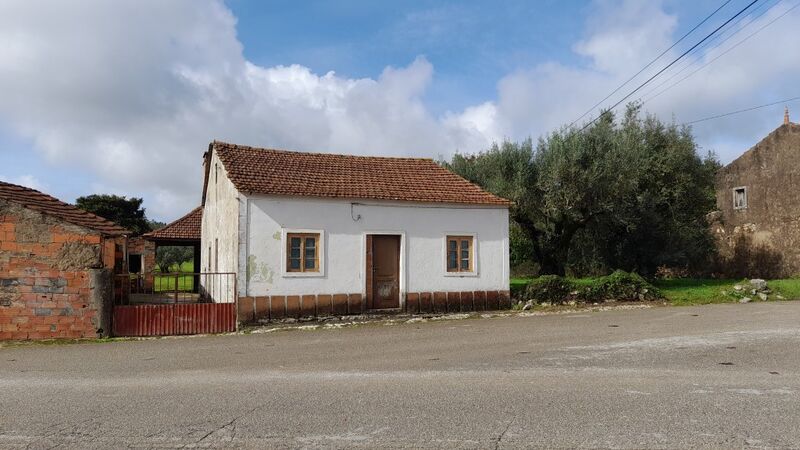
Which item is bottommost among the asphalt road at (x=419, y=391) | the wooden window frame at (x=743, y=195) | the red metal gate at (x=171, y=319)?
the asphalt road at (x=419, y=391)

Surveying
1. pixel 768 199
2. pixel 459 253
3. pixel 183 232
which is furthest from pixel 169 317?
pixel 768 199

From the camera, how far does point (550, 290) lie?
56.1 ft

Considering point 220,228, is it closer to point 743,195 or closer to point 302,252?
point 302,252

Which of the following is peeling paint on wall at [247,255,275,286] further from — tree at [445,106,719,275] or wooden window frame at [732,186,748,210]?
wooden window frame at [732,186,748,210]

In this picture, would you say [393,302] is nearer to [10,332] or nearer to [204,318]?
[204,318]

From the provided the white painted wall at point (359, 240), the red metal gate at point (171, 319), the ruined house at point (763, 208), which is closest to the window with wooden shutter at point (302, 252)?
the white painted wall at point (359, 240)

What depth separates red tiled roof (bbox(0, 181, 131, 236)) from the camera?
12.3 metres

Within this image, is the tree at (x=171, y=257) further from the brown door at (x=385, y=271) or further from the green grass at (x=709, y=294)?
the green grass at (x=709, y=294)

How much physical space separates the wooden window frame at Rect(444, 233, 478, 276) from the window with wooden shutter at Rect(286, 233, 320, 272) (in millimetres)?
3669

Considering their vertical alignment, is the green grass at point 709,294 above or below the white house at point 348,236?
below

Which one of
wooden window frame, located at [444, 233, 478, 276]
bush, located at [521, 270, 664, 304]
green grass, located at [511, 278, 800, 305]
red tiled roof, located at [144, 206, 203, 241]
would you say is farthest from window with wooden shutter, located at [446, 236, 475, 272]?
red tiled roof, located at [144, 206, 203, 241]

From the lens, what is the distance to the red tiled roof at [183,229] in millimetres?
25197

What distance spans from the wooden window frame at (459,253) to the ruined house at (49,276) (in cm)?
843

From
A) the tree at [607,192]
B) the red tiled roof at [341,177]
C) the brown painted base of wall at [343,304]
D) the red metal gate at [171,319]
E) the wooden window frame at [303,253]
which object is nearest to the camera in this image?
the red metal gate at [171,319]
